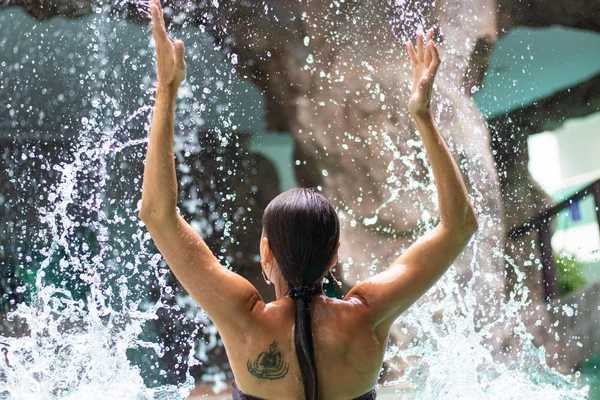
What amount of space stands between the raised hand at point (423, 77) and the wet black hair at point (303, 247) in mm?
228

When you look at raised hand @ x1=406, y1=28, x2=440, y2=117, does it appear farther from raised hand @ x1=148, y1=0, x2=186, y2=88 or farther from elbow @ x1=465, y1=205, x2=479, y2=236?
raised hand @ x1=148, y1=0, x2=186, y2=88

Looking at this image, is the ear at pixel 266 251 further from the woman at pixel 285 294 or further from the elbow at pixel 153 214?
the elbow at pixel 153 214

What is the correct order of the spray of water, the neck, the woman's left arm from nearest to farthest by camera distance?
the woman's left arm
the neck
the spray of water

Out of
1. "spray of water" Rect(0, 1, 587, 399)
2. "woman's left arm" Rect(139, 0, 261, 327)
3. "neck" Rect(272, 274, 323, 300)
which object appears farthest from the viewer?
"spray of water" Rect(0, 1, 587, 399)

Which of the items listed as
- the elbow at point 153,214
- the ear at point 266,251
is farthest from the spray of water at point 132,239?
the elbow at point 153,214

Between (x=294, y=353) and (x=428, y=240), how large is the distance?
0.29 m

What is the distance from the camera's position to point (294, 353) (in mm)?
A: 968

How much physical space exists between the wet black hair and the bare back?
0.01m

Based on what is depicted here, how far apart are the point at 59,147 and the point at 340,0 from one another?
2.21 meters

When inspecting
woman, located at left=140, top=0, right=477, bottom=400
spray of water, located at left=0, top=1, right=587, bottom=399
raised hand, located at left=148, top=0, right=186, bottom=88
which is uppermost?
spray of water, located at left=0, top=1, right=587, bottom=399

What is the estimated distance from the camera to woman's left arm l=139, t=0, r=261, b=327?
0.93 meters

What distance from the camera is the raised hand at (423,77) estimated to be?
1.07 metres

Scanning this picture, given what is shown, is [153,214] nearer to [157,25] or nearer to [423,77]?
[157,25]

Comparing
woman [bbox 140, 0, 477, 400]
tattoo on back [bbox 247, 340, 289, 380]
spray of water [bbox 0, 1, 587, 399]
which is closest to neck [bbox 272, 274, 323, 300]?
woman [bbox 140, 0, 477, 400]
